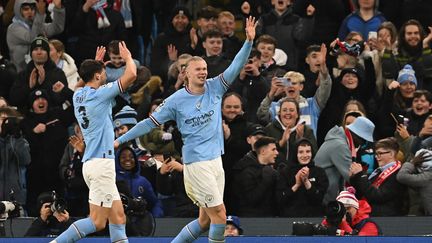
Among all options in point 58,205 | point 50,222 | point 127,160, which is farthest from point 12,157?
point 58,205

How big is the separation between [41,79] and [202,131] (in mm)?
6194

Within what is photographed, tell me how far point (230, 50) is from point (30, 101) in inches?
121

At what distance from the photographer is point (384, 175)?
1933cm

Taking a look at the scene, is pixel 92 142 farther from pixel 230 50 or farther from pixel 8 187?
pixel 230 50

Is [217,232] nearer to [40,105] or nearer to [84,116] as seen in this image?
[84,116]

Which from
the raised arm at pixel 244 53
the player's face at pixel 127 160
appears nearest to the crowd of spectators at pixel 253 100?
the player's face at pixel 127 160

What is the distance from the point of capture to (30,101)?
72.7 feet

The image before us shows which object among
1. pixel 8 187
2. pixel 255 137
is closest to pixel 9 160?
pixel 8 187

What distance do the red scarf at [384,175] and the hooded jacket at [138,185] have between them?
2.79 m

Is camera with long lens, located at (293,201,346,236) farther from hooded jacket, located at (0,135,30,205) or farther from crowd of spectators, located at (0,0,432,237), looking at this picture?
hooded jacket, located at (0,135,30,205)

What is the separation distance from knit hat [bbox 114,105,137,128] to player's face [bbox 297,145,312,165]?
8.96ft

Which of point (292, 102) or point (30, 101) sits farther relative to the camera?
point (30, 101)

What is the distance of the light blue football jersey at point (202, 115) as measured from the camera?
17.0 m

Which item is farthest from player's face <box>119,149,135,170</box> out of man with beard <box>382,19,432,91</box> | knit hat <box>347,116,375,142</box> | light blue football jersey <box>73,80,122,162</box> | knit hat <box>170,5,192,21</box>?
knit hat <box>170,5,192,21</box>
